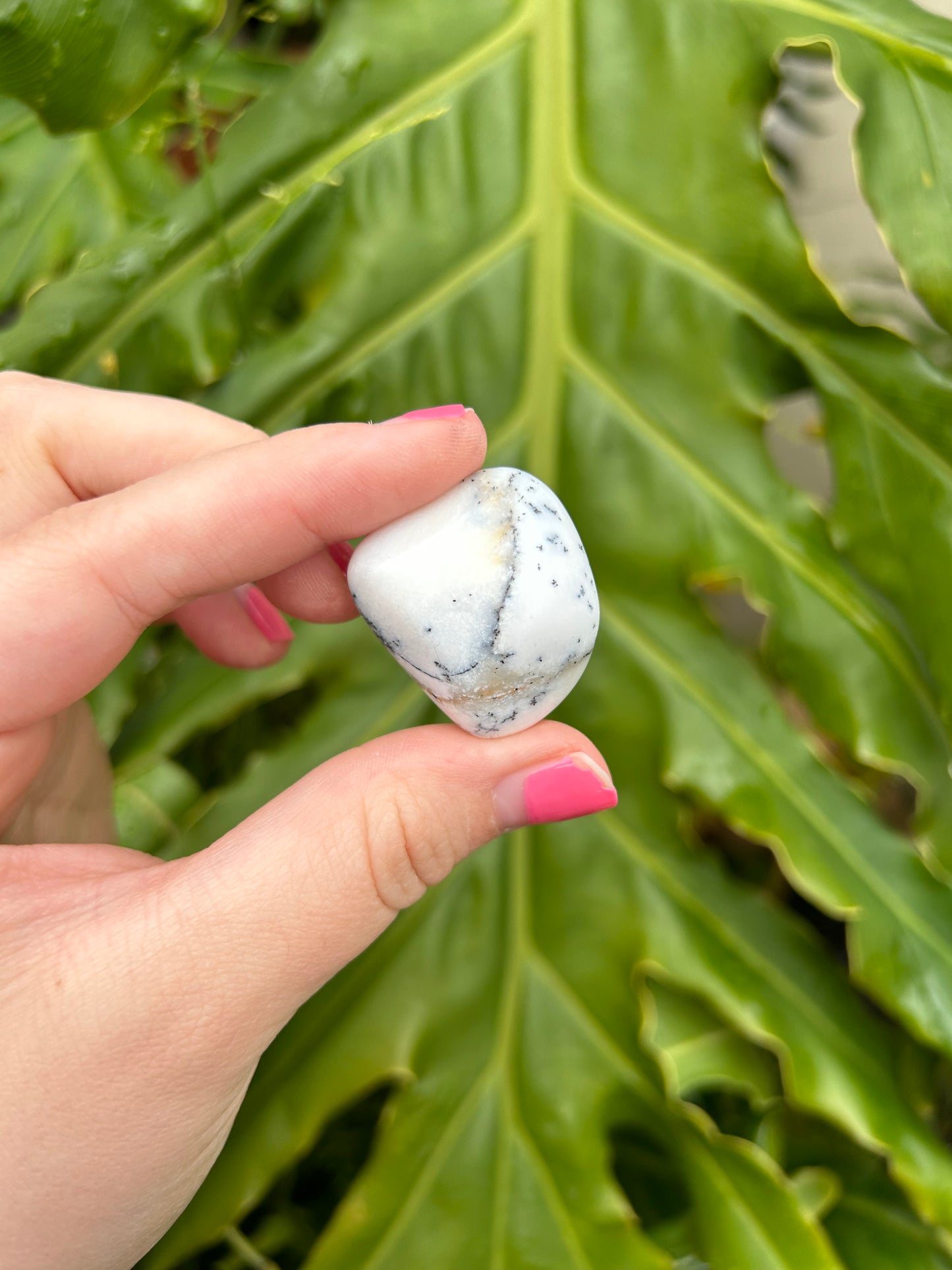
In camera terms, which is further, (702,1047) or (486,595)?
(702,1047)

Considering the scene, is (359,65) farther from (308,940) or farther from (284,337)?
(308,940)

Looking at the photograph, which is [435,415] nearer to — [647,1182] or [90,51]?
[90,51]

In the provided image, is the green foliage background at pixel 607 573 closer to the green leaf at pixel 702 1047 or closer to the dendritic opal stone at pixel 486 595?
the green leaf at pixel 702 1047

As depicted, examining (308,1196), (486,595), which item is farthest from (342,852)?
(308,1196)

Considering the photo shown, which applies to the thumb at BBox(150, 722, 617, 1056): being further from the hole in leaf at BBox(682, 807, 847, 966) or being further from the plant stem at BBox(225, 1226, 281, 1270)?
the hole in leaf at BBox(682, 807, 847, 966)

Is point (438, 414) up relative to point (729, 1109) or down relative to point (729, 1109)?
up

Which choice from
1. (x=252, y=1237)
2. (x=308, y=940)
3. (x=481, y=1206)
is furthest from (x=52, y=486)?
(x=252, y=1237)

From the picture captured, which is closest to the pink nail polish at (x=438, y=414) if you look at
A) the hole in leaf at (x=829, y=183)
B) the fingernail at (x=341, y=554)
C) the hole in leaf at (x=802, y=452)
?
the fingernail at (x=341, y=554)
